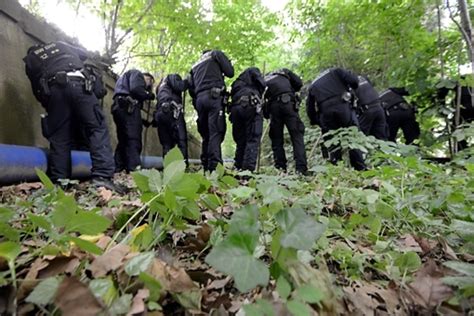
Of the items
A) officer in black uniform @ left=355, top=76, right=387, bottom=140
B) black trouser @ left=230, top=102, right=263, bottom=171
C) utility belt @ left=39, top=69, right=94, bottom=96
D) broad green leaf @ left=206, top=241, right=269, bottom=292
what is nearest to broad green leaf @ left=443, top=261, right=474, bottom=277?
broad green leaf @ left=206, top=241, right=269, bottom=292

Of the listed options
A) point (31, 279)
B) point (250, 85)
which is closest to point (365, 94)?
point (250, 85)

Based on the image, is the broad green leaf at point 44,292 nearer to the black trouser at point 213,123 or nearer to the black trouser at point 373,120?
the black trouser at point 213,123

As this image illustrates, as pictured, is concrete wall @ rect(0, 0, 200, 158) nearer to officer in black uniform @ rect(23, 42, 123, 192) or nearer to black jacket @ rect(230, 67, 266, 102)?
officer in black uniform @ rect(23, 42, 123, 192)

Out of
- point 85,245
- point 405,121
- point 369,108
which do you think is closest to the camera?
point 85,245

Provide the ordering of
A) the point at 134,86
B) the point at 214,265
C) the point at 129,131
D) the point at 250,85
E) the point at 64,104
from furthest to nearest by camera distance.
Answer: the point at 129,131 < the point at 134,86 < the point at 250,85 < the point at 64,104 < the point at 214,265

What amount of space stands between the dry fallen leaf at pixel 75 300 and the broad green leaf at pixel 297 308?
31cm

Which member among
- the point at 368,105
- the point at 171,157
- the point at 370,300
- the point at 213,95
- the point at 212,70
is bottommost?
the point at 370,300

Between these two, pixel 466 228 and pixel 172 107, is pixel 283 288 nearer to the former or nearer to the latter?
pixel 466 228

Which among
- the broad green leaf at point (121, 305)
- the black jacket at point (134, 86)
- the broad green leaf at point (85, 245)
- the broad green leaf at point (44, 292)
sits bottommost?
the broad green leaf at point (121, 305)

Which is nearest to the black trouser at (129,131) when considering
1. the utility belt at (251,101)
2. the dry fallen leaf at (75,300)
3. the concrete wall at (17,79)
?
the concrete wall at (17,79)

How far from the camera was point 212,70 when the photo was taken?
481 centimetres

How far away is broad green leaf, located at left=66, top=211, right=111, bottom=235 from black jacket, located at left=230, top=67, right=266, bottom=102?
439 centimetres

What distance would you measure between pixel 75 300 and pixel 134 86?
16.4 ft

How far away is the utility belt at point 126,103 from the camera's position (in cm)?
521
